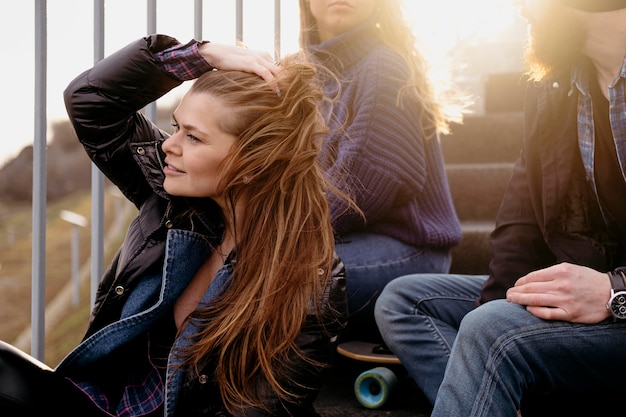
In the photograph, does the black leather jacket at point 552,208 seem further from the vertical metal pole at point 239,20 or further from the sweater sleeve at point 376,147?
the vertical metal pole at point 239,20

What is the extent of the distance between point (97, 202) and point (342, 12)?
892mm

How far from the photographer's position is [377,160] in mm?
1881

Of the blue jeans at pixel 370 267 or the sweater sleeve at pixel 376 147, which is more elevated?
the sweater sleeve at pixel 376 147

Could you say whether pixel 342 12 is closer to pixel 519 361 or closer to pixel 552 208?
pixel 552 208

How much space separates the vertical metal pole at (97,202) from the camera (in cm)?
163

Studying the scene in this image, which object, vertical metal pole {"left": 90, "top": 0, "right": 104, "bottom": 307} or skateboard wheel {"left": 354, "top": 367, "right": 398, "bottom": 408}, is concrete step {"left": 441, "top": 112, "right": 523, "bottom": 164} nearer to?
skateboard wheel {"left": 354, "top": 367, "right": 398, "bottom": 408}

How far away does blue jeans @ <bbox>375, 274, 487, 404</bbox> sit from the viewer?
59.8 inches

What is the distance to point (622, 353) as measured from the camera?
1145 mm

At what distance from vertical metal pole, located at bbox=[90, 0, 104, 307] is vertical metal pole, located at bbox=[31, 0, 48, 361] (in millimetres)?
120

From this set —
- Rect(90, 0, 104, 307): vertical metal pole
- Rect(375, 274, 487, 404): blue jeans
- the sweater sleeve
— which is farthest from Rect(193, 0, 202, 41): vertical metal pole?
Rect(375, 274, 487, 404): blue jeans

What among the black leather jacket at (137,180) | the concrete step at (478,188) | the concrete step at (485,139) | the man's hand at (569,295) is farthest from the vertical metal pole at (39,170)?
the concrete step at (485,139)

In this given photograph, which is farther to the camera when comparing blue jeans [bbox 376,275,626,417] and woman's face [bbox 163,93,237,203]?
woman's face [bbox 163,93,237,203]

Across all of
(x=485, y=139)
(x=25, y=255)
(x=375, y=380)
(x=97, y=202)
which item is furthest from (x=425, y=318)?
(x=25, y=255)

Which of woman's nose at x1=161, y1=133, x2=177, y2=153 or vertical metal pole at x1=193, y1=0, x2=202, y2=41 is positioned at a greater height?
vertical metal pole at x1=193, y1=0, x2=202, y2=41
